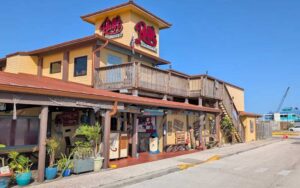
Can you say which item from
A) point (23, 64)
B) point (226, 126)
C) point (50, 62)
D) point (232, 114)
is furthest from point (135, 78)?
point (232, 114)

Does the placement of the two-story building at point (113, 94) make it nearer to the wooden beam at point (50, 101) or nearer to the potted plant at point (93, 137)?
the wooden beam at point (50, 101)

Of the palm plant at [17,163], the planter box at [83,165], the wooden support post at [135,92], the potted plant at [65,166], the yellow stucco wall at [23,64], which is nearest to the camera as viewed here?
the palm plant at [17,163]

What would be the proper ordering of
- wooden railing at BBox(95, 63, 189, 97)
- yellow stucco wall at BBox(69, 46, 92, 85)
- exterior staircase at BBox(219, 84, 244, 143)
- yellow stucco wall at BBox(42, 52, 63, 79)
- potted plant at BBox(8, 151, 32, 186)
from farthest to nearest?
exterior staircase at BBox(219, 84, 244, 143), yellow stucco wall at BBox(42, 52, 63, 79), yellow stucco wall at BBox(69, 46, 92, 85), wooden railing at BBox(95, 63, 189, 97), potted plant at BBox(8, 151, 32, 186)

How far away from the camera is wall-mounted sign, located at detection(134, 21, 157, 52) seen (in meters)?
21.8

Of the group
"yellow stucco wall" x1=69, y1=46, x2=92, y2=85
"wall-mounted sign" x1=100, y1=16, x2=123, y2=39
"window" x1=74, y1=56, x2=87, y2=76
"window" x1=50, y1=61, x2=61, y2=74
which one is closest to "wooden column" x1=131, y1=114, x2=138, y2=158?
"yellow stucco wall" x1=69, y1=46, x2=92, y2=85

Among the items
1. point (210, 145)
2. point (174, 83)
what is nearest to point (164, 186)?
point (174, 83)

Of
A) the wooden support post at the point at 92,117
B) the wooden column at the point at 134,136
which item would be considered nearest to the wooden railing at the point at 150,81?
the wooden column at the point at 134,136

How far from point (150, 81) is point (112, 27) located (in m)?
7.81

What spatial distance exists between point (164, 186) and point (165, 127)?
8.93 meters

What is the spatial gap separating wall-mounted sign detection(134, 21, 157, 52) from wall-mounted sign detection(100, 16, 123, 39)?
4.07 ft

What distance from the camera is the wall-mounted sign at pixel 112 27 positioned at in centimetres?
2173

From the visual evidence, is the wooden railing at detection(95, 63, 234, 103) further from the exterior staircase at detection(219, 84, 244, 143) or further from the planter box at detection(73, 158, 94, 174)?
the planter box at detection(73, 158, 94, 174)

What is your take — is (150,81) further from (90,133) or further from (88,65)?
(90,133)

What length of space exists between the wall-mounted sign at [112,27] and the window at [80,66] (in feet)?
14.4
